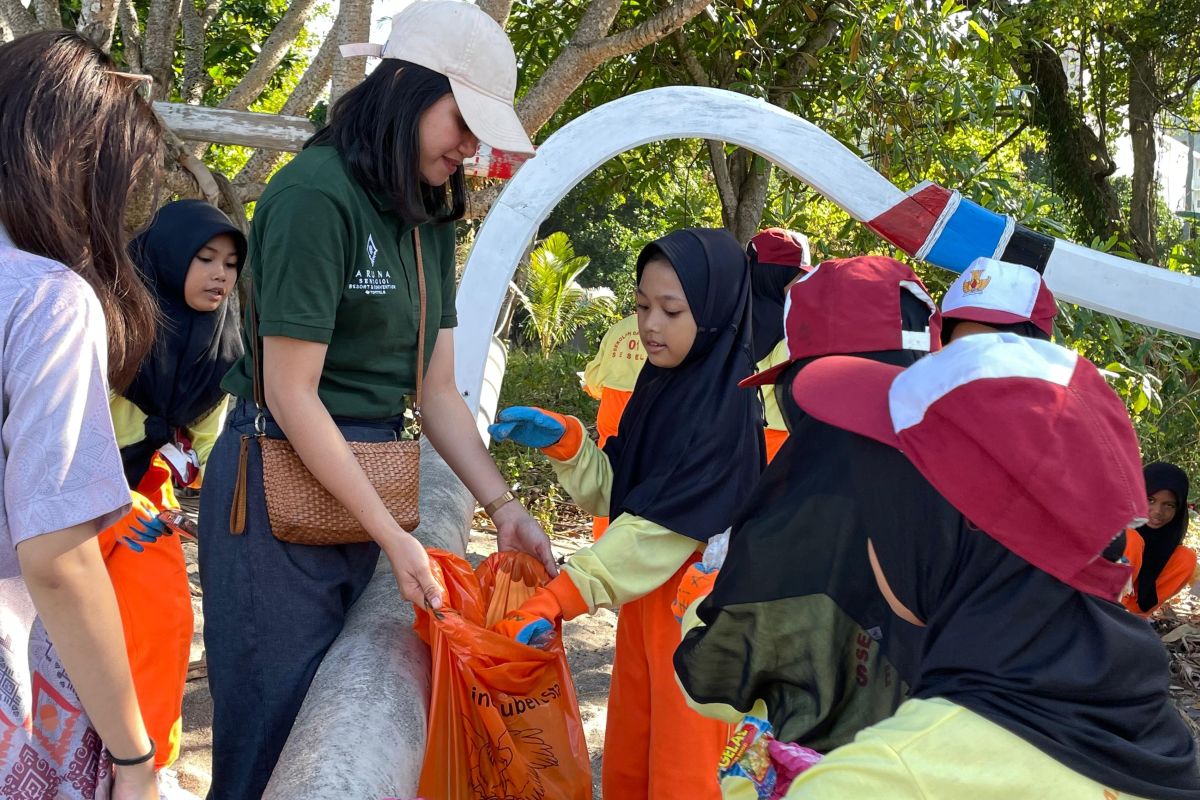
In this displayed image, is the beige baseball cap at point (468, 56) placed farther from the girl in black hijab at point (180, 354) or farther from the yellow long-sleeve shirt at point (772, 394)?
the yellow long-sleeve shirt at point (772, 394)

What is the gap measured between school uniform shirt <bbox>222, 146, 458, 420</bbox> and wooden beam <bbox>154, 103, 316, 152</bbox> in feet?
13.0

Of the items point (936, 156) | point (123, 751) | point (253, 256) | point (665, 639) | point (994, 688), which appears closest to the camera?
point (994, 688)

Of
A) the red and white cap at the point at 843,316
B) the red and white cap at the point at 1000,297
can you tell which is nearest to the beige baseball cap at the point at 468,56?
the red and white cap at the point at 843,316

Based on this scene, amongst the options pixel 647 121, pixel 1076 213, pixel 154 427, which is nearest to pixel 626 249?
pixel 1076 213

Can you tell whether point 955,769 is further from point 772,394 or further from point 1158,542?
point 1158,542

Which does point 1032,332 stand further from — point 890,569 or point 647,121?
point 890,569

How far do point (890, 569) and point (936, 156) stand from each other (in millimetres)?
6133

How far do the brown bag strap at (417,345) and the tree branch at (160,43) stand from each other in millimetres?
4905

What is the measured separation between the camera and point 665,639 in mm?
2691

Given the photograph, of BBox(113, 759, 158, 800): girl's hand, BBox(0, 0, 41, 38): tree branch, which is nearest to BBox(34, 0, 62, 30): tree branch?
BBox(0, 0, 41, 38): tree branch

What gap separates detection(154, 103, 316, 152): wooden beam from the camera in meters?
5.82

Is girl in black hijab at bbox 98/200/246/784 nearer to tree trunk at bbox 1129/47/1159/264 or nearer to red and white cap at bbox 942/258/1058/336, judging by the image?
red and white cap at bbox 942/258/1058/336

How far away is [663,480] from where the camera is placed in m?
2.62

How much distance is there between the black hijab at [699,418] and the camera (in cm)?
258
